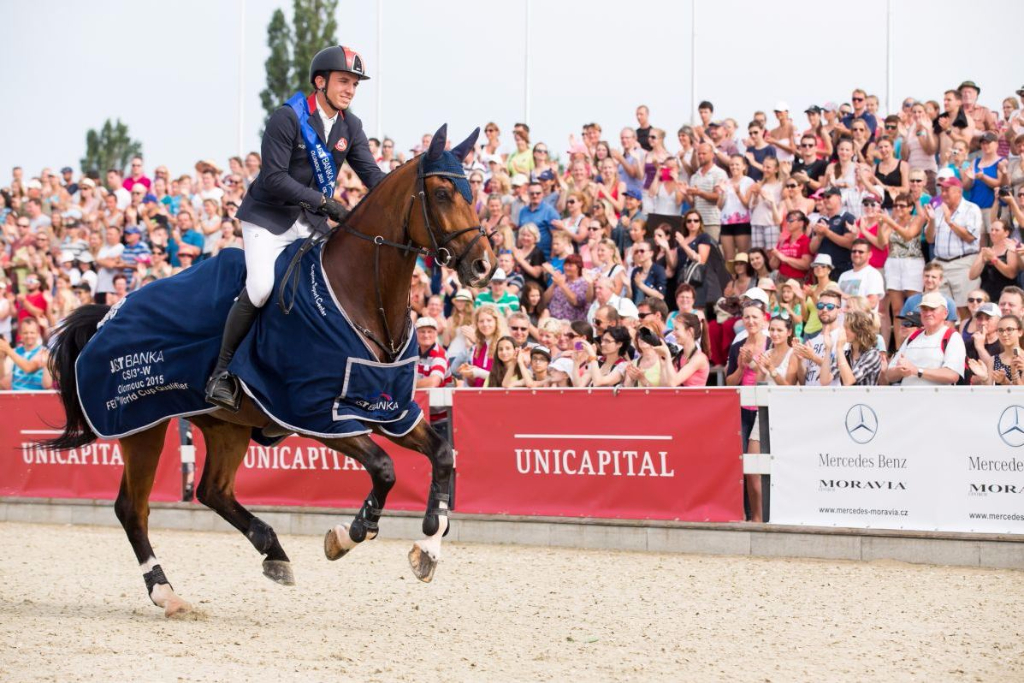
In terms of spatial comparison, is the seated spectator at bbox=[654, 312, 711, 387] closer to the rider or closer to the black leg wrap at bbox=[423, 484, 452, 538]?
the black leg wrap at bbox=[423, 484, 452, 538]

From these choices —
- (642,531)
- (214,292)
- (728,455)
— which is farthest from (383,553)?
(214,292)

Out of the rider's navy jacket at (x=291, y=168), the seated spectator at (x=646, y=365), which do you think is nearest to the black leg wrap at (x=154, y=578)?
the rider's navy jacket at (x=291, y=168)

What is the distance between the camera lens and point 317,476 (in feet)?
40.8

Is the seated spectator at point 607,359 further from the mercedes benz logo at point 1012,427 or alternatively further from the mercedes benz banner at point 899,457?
the mercedes benz logo at point 1012,427

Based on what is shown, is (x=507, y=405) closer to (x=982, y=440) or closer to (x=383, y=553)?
(x=383, y=553)

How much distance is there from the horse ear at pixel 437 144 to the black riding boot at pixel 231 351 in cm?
141

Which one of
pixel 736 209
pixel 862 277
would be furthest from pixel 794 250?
pixel 736 209

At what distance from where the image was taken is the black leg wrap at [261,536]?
773 cm

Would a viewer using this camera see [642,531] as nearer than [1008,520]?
No

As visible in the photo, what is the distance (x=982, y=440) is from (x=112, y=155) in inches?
3119

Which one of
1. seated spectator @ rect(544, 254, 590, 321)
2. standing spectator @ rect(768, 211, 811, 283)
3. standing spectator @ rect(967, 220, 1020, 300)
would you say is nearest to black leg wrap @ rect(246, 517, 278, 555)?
seated spectator @ rect(544, 254, 590, 321)

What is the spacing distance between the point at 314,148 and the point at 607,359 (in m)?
5.33

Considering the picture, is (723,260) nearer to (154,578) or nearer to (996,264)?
(996,264)

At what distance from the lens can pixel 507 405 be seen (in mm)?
11445
